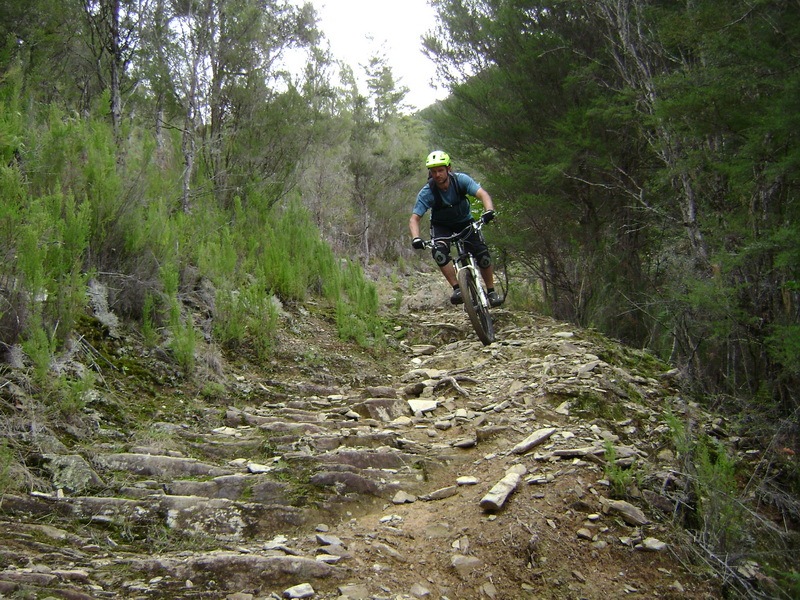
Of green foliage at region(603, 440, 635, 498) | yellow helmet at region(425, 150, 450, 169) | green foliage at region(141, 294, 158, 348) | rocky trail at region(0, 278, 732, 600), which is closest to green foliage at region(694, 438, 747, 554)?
rocky trail at region(0, 278, 732, 600)

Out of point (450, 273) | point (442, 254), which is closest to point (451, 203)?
point (442, 254)

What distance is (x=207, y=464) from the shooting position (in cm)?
345

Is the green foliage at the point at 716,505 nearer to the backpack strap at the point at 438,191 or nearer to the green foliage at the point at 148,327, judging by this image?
the backpack strap at the point at 438,191

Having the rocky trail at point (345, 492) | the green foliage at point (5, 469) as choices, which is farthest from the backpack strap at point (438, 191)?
the green foliage at point (5, 469)

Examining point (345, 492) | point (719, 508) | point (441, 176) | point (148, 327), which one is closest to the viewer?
point (719, 508)

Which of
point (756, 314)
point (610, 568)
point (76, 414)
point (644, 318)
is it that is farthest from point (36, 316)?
point (644, 318)

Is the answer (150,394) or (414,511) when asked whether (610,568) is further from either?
(150,394)

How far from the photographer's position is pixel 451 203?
6.47 metres

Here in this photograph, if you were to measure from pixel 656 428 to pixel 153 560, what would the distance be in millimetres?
3517

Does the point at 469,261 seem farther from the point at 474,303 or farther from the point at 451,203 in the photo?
the point at 451,203

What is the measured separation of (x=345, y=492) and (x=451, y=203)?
387 centimetres

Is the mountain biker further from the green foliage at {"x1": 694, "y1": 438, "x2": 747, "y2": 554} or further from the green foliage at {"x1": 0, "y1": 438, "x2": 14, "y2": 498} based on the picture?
the green foliage at {"x1": 0, "y1": 438, "x2": 14, "y2": 498}

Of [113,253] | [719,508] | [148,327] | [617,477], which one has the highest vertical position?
[113,253]

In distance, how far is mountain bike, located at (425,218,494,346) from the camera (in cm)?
622
